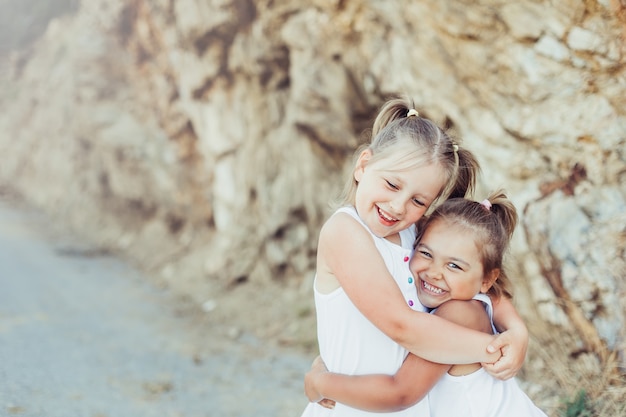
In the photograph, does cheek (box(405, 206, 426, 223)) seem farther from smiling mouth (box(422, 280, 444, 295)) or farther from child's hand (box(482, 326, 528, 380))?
child's hand (box(482, 326, 528, 380))

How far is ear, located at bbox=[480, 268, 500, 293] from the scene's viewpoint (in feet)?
6.26

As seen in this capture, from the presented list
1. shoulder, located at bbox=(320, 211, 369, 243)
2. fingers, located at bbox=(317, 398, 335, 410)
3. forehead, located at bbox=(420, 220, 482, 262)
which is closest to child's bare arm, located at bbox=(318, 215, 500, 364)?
shoulder, located at bbox=(320, 211, 369, 243)

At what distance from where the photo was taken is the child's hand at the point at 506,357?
1763 millimetres

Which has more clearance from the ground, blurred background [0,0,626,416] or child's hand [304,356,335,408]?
child's hand [304,356,335,408]

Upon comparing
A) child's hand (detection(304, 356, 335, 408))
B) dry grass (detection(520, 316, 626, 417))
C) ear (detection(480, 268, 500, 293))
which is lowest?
dry grass (detection(520, 316, 626, 417))

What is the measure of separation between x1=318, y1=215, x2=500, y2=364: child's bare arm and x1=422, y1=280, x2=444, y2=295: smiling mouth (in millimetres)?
142

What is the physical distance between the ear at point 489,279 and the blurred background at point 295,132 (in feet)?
4.72

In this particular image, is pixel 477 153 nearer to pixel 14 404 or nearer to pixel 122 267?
pixel 14 404

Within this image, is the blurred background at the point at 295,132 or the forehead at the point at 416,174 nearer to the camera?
the forehead at the point at 416,174

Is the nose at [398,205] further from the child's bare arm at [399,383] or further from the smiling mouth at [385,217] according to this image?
the child's bare arm at [399,383]

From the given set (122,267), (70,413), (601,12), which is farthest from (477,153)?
(122,267)

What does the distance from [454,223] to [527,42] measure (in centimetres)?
245

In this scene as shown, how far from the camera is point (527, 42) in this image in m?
3.92

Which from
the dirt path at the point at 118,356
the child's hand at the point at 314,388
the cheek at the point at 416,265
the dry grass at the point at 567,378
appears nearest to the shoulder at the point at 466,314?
the cheek at the point at 416,265
